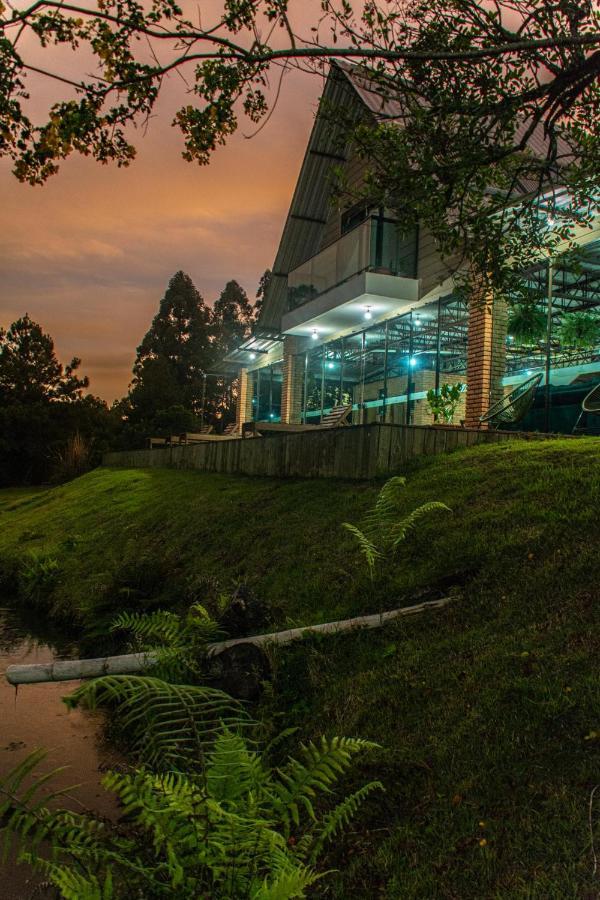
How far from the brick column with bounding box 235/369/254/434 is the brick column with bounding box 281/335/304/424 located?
17.6 ft

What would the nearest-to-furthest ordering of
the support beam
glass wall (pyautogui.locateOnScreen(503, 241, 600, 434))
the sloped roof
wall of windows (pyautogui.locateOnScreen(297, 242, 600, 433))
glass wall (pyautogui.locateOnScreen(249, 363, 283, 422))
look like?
glass wall (pyautogui.locateOnScreen(503, 241, 600, 434)) < wall of windows (pyautogui.locateOnScreen(297, 242, 600, 433)) < the sloped roof < the support beam < glass wall (pyautogui.locateOnScreen(249, 363, 283, 422))

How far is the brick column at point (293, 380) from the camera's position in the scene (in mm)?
24828

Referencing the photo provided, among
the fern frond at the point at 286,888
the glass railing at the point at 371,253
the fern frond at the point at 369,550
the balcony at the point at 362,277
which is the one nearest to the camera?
the fern frond at the point at 286,888

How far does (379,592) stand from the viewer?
5.53 metres

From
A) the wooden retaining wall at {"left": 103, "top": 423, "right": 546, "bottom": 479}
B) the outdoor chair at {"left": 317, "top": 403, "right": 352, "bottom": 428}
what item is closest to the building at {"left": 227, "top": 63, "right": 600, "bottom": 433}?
the outdoor chair at {"left": 317, "top": 403, "right": 352, "bottom": 428}

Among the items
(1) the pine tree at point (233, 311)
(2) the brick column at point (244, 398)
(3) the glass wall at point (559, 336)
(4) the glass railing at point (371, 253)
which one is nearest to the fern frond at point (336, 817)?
(3) the glass wall at point (559, 336)

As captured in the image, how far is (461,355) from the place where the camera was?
25.7m

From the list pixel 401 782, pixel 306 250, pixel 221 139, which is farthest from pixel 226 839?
pixel 306 250

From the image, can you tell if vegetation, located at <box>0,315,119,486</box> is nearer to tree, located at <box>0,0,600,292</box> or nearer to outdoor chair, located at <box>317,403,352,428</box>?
outdoor chair, located at <box>317,403,352,428</box>

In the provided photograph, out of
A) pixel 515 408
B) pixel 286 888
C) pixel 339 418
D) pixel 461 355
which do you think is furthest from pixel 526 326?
pixel 286 888

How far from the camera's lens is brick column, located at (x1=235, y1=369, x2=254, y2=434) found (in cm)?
3027

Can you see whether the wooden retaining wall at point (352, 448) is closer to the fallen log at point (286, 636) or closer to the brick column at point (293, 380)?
the fallen log at point (286, 636)

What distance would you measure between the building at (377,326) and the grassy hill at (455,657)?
5.62 metres

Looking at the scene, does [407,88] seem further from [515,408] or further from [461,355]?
[461,355]
